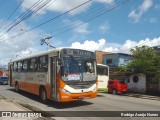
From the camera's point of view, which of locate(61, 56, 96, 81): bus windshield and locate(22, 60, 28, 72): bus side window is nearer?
locate(61, 56, 96, 81): bus windshield

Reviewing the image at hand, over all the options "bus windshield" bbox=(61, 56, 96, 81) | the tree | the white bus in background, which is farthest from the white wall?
"bus windshield" bbox=(61, 56, 96, 81)

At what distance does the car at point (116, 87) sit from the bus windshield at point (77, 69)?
39.2 feet

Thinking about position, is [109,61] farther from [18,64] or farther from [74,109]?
[74,109]

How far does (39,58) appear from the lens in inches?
718

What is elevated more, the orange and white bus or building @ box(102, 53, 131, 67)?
building @ box(102, 53, 131, 67)

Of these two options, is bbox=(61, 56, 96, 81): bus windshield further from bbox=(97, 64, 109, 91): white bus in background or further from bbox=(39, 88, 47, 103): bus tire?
bbox=(97, 64, 109, 91): white bus in background

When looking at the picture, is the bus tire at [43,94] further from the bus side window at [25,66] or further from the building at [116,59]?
the building at [116,59]

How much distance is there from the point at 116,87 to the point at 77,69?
42.8 feet

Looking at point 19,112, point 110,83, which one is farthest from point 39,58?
point 110,83

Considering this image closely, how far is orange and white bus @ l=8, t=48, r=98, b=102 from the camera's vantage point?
1510 centimetres

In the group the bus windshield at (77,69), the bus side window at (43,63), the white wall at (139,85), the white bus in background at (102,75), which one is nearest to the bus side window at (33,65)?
the bus side window at (43,63)

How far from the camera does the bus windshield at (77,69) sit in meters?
15.1

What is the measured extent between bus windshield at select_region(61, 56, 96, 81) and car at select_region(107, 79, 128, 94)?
1194 cm

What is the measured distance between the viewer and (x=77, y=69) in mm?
15461
